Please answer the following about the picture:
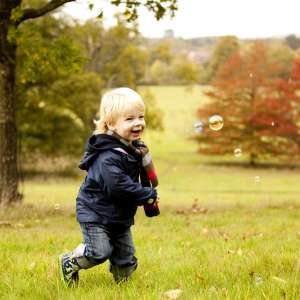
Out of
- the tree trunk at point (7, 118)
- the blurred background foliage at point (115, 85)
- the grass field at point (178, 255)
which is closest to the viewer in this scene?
the grass field at point (178, 255)

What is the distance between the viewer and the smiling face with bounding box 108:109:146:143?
4.57 m

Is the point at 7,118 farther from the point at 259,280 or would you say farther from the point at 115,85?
the point at 115,85

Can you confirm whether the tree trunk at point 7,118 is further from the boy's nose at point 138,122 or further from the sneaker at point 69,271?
the boy's nose at point 138,122

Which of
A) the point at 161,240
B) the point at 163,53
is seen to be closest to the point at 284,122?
the point at 163,53

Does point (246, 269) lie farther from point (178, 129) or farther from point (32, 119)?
point (178, 129)

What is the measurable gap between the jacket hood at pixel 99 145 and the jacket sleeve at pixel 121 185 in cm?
12

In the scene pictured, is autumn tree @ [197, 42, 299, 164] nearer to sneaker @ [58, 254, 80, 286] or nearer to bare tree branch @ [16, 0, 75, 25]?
bare tree branch @ [16, 0, 75, 25]

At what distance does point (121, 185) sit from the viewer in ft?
14.5

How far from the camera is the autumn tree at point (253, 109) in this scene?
44469 millimetres

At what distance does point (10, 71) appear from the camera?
1145cm

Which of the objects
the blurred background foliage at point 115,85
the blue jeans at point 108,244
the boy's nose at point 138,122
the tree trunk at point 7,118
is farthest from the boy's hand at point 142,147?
the blurred background foliage at point 115,85

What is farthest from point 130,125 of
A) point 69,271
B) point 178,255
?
point 178,255

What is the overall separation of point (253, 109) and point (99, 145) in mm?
41858

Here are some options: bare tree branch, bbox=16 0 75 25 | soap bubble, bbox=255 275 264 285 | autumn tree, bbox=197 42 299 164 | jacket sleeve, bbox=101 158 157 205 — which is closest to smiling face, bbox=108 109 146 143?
jacket sleeve, bbox=101 158 157 205
